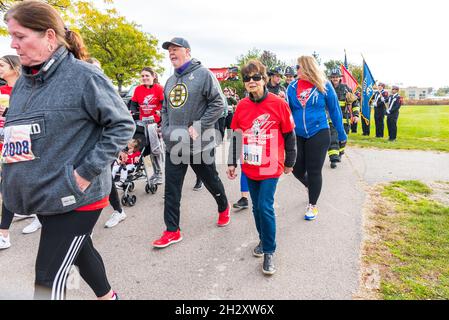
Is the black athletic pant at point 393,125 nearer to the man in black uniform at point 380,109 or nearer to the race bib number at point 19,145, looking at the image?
the man in black uniform at point 380,109

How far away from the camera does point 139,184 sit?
248 inches

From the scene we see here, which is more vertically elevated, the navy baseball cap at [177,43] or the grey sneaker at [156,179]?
the navy baseball cap at [177,43]

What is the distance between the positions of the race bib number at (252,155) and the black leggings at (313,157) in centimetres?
121

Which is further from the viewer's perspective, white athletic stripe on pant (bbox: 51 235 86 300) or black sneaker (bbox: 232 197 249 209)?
black sneaker (bbox: 232 197 249 209)

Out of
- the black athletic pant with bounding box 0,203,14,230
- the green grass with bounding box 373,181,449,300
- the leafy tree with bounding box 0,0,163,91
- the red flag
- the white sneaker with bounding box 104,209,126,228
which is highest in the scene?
the leafy tree with bounding box 0,0,163,91

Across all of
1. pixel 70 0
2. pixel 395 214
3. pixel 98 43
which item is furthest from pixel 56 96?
pixel 98 43

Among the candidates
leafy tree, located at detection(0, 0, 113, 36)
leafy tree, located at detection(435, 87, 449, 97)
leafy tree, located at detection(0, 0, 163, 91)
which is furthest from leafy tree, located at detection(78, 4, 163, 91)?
leafy tree, located at detection(435, 87, 449, 97)

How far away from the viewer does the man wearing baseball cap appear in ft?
11.7

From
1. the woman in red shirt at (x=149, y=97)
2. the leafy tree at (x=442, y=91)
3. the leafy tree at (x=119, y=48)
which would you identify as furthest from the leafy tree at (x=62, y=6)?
the leafy tree at (x=442, y=91)

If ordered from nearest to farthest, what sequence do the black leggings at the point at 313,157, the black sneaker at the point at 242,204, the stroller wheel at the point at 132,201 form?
the black leggings at the point at 313,157, the black sneaker at the point at 242,204, the stroller wheel at the point at 132,201

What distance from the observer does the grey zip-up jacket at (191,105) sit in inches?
140

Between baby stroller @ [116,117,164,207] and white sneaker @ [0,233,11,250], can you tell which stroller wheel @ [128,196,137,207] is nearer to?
baby stroller @ [116,117,164,207]

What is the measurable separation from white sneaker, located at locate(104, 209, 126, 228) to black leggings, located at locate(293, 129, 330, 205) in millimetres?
2429
